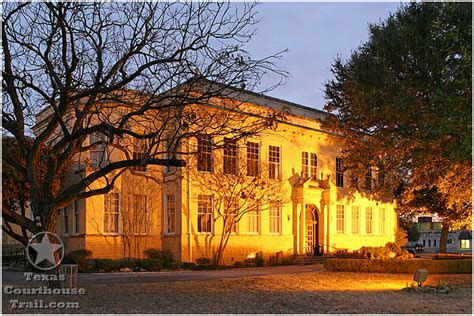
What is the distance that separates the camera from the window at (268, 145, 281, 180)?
31.5m

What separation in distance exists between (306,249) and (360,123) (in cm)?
1432

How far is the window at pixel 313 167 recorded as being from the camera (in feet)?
112

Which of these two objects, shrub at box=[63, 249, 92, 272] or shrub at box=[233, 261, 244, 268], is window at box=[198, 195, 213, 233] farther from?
shrub at box=[63, 249, 92, 272]

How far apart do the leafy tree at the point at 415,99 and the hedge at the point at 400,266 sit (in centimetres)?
276

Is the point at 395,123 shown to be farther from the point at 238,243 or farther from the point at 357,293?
the point at 238,243

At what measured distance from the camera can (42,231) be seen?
13.7 m

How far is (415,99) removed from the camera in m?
17.5

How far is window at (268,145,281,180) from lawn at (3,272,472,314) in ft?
42.1

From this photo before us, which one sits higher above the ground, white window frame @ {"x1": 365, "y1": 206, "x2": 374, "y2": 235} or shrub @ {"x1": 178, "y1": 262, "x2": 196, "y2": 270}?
white window frame @ {"x1": 365, "y1": 206, "x2": 374, "y2": 235}

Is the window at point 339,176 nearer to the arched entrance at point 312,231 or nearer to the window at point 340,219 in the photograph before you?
the window at point 340,219

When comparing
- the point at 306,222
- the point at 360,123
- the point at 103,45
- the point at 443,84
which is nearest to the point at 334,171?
the point at 306,222

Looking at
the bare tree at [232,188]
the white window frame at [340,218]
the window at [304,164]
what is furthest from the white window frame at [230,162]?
the white window frame at [340,218]

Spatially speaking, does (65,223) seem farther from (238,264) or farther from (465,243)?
(465,243)

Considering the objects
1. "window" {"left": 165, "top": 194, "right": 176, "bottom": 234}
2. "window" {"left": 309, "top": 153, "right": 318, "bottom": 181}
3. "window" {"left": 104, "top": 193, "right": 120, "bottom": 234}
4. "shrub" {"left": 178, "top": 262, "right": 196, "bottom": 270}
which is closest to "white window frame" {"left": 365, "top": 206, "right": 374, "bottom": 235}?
"window" {"left": 309, "top": 153, "right": 318, "bottom": 181}
